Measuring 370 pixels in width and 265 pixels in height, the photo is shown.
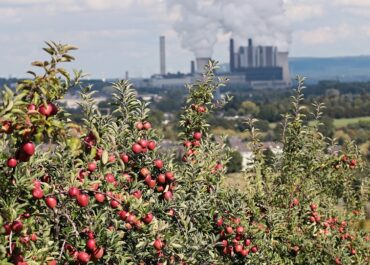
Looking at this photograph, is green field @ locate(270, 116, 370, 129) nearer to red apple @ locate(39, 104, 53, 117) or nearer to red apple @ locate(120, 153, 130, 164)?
red apple @ locate(120, 153, 130, 164)

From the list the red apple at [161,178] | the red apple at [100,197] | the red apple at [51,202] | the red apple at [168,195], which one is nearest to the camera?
the red apple at [51,202]

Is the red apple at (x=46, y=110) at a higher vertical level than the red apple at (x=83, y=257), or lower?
higher

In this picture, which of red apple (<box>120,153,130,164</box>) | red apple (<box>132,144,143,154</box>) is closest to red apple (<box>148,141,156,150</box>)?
red apple (<box>132,144,143,154</box>)

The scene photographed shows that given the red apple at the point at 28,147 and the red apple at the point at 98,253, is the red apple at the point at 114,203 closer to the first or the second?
the red apple at the point at 98,253

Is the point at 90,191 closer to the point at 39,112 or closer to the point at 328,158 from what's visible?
the point at 39,112

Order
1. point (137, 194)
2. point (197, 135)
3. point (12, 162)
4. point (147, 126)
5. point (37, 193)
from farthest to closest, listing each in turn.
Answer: point (197, 135) < point (147, 126) < point (137, 194) < point (37, 193) < point (12, 162)

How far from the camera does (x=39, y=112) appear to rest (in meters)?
4.05

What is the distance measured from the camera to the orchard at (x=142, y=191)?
428cm

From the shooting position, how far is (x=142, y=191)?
610 centimetres

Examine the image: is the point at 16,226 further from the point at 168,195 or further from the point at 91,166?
the point at 168,195

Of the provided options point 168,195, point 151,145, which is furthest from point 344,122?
point 168,195

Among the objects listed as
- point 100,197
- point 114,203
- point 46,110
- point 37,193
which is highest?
point 46,110

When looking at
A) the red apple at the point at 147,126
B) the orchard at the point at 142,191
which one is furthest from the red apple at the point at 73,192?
the red apple at the point at 147,126

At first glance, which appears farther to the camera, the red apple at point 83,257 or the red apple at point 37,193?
the red apple at point 83,257
